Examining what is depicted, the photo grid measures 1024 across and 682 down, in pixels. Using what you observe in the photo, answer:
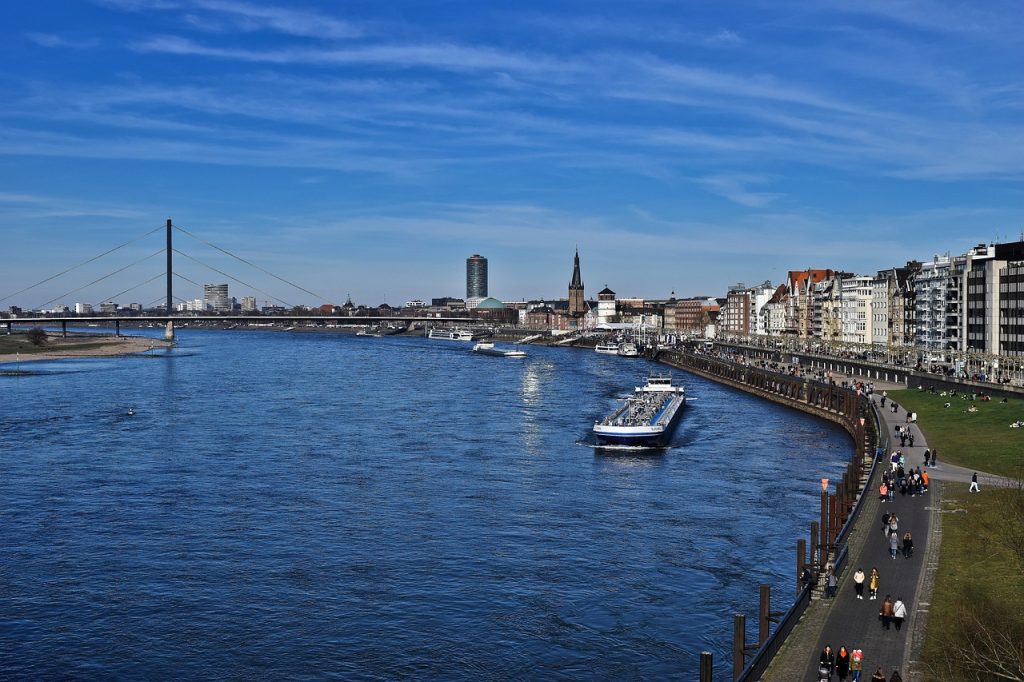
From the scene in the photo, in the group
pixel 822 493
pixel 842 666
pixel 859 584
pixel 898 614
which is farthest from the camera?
pixel 822 493

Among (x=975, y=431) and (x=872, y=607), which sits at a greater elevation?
(x=975, y=431)

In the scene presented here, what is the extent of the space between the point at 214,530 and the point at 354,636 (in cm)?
1314

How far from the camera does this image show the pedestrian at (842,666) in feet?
69.0

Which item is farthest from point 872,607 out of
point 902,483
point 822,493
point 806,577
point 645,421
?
point 645,421

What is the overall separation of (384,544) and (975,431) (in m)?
37.9

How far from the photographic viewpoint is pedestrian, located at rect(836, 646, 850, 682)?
69.0 feet

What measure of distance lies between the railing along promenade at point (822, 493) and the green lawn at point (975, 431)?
355cm

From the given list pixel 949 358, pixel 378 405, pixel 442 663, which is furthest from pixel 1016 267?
pixel 442 663

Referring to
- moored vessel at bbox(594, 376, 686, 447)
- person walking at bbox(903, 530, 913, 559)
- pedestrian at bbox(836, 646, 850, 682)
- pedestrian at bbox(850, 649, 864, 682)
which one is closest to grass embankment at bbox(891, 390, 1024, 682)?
person walking at bbox(903, 530, 913, 559)

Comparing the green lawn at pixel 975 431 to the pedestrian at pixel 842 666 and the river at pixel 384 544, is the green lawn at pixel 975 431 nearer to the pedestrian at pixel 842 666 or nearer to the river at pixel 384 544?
the river at pixel 384 544

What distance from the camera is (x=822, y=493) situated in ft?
117

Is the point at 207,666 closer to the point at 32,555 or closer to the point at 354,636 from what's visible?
the point at 354,636

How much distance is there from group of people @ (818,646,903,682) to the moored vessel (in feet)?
134

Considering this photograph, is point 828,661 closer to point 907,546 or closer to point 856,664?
point 856,664
